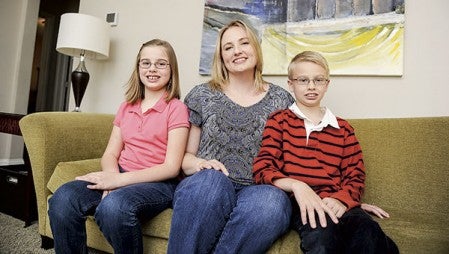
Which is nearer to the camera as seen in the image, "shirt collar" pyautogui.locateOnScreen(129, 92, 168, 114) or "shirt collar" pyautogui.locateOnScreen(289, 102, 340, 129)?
A: "shirt collar" pyautogui.locateOnScreen(289, 102, 340, 129)

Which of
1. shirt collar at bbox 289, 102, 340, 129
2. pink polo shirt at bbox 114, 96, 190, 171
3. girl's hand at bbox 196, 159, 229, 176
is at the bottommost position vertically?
girl's hand at bbox 196, 159, 229, 176

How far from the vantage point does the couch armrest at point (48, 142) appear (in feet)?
4.30

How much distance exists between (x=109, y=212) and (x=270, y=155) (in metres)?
0.53

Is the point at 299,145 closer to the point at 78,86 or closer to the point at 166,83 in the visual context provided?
the point at 166,83

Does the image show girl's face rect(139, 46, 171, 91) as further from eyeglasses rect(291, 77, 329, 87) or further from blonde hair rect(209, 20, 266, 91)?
eyeglasses rect(291, 77, 329, 87)

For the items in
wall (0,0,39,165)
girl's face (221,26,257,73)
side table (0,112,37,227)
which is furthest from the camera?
wall (0,0,39,165)

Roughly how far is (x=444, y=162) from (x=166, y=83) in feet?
3.67

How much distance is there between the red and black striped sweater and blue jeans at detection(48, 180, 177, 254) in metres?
0.35

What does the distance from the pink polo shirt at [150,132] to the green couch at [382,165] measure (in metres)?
0.21

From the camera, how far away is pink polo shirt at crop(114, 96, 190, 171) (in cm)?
121

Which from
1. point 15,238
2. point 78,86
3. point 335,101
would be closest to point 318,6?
point 335,101

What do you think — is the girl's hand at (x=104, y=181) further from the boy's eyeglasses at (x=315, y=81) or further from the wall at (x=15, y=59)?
the wall at (x=15, y=59)

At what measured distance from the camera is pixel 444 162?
1.21 metres

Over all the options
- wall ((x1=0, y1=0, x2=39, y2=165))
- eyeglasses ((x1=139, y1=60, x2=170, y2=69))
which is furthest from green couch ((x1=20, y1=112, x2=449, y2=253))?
wall ((x1=0, y1=0, x2=39, y2=165))
